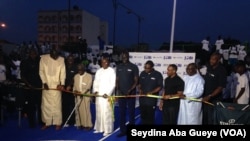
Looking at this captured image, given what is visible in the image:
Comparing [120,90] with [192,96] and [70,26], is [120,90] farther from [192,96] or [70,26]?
[70,26]

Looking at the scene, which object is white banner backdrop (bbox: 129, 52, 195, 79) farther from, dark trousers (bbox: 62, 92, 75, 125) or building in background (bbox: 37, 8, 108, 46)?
building in background (bbox: 37, 8, 108, 46)

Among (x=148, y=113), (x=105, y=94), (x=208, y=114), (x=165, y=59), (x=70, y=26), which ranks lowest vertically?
(x=148, y=113)

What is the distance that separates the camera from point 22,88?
27.4 feet

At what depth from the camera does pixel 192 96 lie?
22.0 ft

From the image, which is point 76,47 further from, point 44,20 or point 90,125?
point 44,20

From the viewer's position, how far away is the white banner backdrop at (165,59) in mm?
9188

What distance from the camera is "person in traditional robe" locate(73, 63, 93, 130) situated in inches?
316

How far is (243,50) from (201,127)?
43.2 feet

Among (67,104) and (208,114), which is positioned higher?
(208,114)

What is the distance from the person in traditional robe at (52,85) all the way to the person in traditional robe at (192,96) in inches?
135

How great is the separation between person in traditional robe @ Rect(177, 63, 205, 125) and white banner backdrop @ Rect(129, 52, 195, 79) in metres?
2.42

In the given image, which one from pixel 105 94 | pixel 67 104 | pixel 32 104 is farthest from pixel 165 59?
pixel 32 104

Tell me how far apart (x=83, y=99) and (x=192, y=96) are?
3.13 m

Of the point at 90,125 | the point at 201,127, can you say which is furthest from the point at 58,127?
the point at 201,127
